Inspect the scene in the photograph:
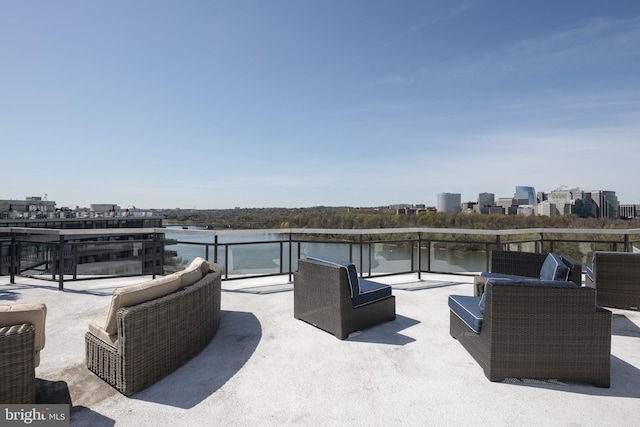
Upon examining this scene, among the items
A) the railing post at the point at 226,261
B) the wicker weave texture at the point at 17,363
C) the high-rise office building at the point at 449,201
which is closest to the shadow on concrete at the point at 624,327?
the wicker weave texture at the point at 17,363

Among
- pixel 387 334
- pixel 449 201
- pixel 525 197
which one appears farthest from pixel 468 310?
pixel 525 197

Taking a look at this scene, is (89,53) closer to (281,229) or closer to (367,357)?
(281,229)

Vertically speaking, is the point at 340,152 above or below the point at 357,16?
below

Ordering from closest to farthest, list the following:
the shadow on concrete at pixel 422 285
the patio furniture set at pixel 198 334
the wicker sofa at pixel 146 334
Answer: the patio furniture set at pixel 198 334, the wicker sofa at pixel 146 334, the shadow on concrete at pixel 422 285

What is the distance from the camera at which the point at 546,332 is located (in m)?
2.14

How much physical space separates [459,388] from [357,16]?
8.26 metres

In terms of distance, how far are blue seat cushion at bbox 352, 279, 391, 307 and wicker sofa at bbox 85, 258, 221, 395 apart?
60.5 inches

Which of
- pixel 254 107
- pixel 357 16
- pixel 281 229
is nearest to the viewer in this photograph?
pixel 281 229

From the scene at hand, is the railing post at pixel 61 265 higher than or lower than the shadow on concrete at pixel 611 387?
higher

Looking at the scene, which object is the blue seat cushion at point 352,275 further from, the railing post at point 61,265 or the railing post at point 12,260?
the railing post at point 12,260

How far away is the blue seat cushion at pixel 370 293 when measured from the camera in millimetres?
3162

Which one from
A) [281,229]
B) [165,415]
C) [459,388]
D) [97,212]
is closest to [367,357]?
[459,388]

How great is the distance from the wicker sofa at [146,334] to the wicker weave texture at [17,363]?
411mm

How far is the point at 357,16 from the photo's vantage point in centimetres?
765
